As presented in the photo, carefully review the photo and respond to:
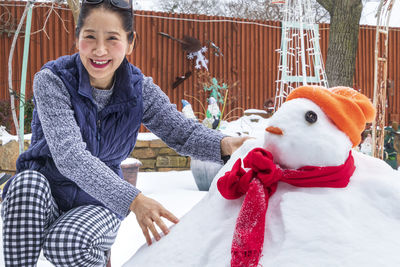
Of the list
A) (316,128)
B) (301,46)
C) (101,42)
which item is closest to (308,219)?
(316,128)

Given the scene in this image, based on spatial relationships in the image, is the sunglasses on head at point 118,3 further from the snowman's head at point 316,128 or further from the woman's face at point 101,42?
the snowman's head at point 316,128

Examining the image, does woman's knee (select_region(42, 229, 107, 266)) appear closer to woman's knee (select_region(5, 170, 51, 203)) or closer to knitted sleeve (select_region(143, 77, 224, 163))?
woman's knee (select_region(5, 170, 51, 203))

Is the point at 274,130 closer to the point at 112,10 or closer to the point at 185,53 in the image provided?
the point at 112,10

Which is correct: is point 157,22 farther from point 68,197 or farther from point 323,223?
point 323,223

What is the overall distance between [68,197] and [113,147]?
22 centimetres

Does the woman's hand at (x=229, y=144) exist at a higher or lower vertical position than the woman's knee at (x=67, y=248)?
higher

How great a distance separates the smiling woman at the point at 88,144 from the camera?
1089 millimetres

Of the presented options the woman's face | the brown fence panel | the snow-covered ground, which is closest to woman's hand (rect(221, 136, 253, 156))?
the woman's face

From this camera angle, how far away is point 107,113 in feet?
4.29

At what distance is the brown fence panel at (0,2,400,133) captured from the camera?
19.7 ft

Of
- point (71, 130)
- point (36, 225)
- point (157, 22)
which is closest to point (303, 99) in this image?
point (71, 130)

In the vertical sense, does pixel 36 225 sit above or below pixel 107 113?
below

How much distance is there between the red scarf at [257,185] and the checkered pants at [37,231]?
53cm

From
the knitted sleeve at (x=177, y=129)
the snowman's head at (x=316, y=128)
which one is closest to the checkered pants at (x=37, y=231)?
the knitted sleeve at (x=177, y=129)
